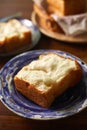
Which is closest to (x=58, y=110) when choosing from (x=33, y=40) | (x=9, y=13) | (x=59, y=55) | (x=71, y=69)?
(x=71, y=69)

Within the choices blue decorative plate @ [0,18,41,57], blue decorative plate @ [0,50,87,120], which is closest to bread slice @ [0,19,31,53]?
blue decorative plate @ [0,18,41,57]

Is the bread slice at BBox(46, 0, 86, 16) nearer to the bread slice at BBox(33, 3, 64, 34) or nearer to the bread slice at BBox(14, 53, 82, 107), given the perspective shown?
the bread slice at BBox(33, 3, 64, 34)

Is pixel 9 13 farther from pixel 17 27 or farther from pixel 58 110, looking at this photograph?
pixel 58 110

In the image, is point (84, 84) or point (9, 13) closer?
point (84, 84)

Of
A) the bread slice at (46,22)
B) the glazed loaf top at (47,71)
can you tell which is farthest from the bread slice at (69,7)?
the glazed loaf top at (47,71)

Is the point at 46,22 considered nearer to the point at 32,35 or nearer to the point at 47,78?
the point at 32,35

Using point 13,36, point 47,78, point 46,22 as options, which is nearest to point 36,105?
point 47,78

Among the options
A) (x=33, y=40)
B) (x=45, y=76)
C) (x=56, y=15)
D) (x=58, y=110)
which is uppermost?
(x=56, y=15)
